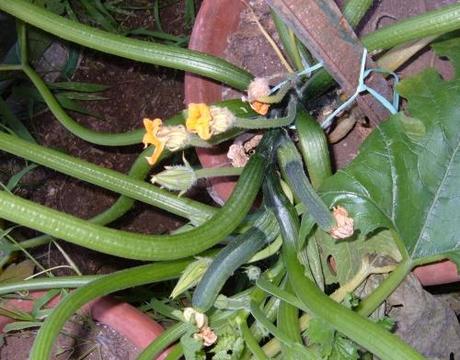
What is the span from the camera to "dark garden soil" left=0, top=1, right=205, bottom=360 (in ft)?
6.65

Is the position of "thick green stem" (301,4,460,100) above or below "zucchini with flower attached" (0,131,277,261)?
above

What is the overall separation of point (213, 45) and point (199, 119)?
1.97 feet

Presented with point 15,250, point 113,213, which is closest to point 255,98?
point 113,213

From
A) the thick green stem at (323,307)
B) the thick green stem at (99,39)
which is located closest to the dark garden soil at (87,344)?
the thick green stem at (323,307)

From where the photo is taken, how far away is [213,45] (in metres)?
1.55

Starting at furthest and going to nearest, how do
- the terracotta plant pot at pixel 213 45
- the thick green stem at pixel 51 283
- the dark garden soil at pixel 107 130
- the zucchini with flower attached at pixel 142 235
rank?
1. the dark garden soil at pixel 107 130
2. the terracotta plant pot at pixel 213 45
3. the thick green stem at pixel 51 283
4. the zucchini with flower attached at pixel 142 235

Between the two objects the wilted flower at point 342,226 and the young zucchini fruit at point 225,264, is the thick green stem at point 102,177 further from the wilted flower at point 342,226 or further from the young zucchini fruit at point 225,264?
the wilted flower at point 342,226

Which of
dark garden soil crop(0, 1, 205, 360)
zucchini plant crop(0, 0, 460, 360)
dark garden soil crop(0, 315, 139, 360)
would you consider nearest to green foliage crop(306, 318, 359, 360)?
zucchini plant crop(0, 0, 460, 360)

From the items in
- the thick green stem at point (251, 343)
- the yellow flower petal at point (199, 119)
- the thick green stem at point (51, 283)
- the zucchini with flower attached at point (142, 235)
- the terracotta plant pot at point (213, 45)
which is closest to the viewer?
the zucchini with flower attached at point (142, 235)

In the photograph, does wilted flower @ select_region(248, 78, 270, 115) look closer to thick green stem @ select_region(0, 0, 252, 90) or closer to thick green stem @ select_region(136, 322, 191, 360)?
thick green stem @ select_region(0, 0, 252, 90)

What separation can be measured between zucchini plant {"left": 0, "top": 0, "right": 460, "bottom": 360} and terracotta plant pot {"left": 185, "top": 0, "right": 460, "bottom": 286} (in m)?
0.19

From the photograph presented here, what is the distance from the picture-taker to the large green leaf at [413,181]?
1115 mm

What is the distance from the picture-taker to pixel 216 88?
1568 millimetres

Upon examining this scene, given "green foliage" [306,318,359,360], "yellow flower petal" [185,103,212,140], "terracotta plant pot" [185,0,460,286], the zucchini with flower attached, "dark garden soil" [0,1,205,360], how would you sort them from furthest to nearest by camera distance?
1. "dark garden soil" [0,1,205,360]
2. "terracotta plant pot" [185,0,460,286]
3. "green foliage" [306,318,359,360]
4. "yellow flower petal" [185,103,212,140]
5. the zucchini with flower attached
